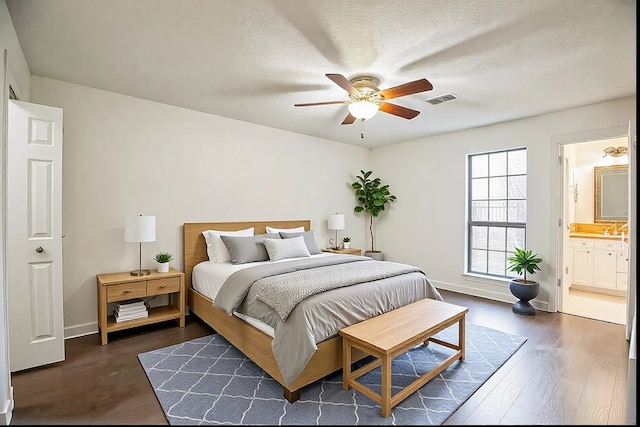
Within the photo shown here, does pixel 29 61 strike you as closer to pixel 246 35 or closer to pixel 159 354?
pixel 246 35

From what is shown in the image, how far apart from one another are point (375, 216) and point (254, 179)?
255 centimetres

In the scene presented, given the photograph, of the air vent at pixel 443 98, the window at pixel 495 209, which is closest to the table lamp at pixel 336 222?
the window at pixel 495 209

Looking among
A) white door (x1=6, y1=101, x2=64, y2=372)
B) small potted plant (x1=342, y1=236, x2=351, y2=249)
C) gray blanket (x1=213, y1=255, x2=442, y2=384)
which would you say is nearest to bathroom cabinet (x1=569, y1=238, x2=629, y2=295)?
gray blanket (x1=213, y1=255, x2=442, y2=384)

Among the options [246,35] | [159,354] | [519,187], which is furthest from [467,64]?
[159,354]

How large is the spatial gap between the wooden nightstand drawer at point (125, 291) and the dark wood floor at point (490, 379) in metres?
0.42

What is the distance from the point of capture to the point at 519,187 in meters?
4.50

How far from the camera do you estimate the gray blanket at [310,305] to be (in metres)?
2.13

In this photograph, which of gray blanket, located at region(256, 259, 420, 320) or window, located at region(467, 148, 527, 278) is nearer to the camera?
gray blanket, located at region(256, 259, 420, 320)

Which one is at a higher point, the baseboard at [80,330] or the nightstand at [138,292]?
the nightstand at [138,292]

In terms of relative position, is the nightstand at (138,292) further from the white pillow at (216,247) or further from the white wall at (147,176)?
the white pillow at (216,247)

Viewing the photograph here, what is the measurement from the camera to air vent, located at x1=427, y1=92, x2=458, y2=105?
11.2 ft

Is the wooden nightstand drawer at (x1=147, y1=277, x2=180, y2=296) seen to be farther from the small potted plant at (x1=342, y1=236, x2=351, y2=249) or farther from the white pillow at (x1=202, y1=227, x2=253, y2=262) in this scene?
the small potted plant at (x1=342, y1=236, x2=351, y2=249)

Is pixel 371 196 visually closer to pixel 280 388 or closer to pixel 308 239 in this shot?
pixel 308 239

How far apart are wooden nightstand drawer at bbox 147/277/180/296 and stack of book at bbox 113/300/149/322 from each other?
0.17 m
